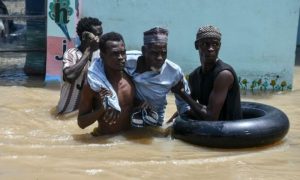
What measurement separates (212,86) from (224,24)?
11.8ft

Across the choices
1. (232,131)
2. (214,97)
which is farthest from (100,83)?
(232,131)

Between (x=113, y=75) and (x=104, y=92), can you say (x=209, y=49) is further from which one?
(x=104, y=92)

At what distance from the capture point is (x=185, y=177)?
434 cm

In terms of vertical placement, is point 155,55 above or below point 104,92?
above

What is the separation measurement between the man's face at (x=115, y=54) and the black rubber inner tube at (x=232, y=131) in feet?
2.80

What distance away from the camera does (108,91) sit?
15.9 feet

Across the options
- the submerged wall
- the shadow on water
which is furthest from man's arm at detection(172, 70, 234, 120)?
the shadow on water

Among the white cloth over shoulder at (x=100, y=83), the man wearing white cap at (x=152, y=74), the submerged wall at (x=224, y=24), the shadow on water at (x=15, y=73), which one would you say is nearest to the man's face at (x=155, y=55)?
the man wearing white cap at (x=152, y=74)

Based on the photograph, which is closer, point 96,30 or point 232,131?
point 232,131

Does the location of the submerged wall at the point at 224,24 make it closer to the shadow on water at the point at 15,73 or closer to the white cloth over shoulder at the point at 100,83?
the shadow on water at the point at 15,73

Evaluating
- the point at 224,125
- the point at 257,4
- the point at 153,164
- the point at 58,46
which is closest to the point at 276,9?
the point at 257,4

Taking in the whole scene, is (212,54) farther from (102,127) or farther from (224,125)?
(102,127)

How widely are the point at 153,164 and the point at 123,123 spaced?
767mm

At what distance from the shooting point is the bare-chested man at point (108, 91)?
4852mm
